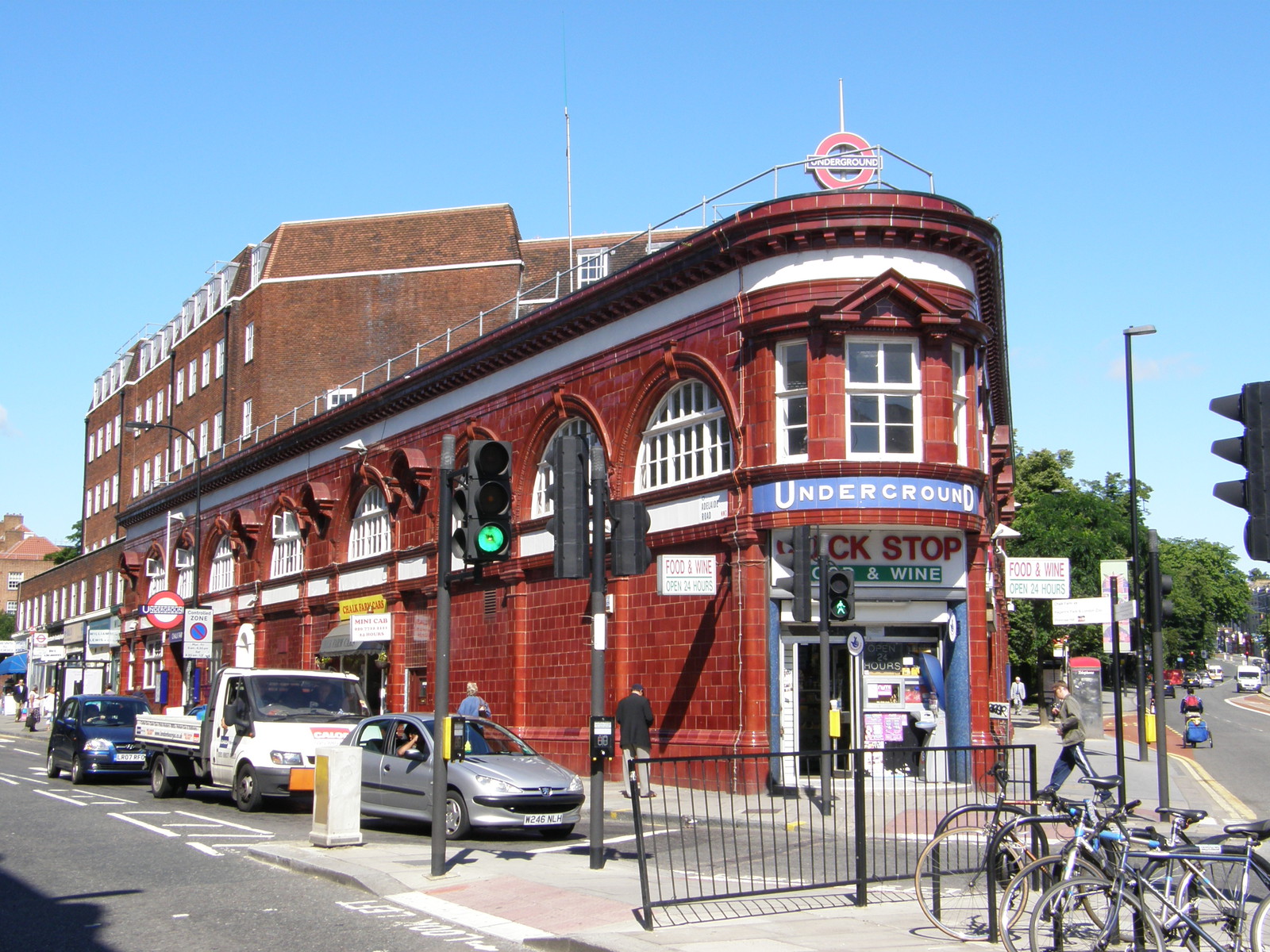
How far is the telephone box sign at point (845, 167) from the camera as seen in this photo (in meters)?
21.7

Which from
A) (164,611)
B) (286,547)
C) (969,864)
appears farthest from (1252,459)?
(286,547)

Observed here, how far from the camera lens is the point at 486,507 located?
39.2 feet

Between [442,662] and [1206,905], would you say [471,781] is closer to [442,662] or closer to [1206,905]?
[442,662]

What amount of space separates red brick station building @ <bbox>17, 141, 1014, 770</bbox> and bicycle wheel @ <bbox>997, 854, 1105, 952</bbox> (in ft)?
19.2

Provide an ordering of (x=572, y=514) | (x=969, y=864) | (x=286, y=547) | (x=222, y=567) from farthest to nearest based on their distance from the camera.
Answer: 1. (x=222, y=567)
2. (x=286, y=547)
3. (x=572, y=514)
4. (x=969, y=864)

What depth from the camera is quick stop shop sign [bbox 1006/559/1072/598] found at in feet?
69.8

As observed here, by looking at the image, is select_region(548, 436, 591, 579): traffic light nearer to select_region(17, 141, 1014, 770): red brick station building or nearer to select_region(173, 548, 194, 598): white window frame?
select_region(17, 141, 1014, 770): red brick station building

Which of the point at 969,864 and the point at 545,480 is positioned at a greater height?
the point at 545,480

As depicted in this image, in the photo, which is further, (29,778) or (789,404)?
(29,778)

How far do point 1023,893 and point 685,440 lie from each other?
15388 mm

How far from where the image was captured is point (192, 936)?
31.7 ft

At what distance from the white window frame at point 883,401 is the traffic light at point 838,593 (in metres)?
3.76

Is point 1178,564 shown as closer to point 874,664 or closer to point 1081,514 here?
point 1081,514

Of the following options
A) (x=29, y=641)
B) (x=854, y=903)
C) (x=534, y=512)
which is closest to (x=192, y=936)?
(x=854, y=903)
